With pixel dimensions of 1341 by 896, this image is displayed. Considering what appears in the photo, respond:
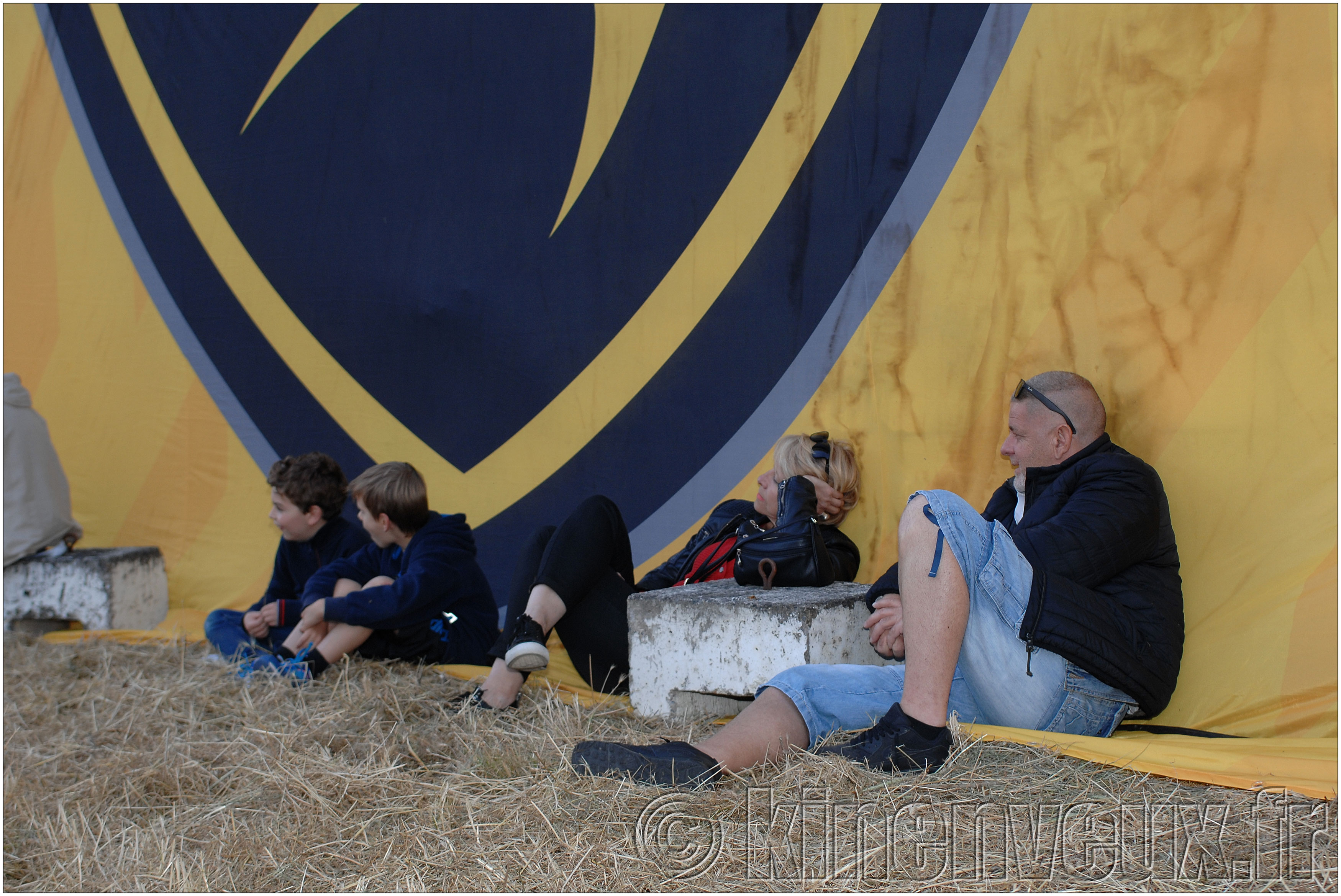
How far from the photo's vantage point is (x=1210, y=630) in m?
2.69

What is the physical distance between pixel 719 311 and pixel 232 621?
7.44 feet

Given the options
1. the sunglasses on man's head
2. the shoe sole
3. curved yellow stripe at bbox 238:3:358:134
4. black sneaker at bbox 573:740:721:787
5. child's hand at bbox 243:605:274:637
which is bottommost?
child's hand at bbox 243:605:274:637

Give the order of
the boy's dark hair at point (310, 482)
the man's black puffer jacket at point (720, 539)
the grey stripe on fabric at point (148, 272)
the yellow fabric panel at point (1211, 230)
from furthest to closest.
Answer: the grey stripe on fabric at point (148, 272)
the boy's dark hair at point (310, 482)
the man's black puffer jacket at point (720, 539)
the yellow fabric panel at point (1211, 230)

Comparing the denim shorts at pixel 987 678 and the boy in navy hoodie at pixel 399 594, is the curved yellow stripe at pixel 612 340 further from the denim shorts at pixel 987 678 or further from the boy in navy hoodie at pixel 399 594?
the denim shorts at pixel 987 678

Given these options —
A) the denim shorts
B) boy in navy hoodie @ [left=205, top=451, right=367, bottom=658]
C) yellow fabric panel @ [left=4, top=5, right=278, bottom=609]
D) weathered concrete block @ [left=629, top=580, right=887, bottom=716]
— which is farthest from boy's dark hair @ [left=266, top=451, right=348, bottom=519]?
the denim shorts

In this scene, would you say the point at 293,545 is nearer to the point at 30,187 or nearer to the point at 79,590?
the point at 79,590

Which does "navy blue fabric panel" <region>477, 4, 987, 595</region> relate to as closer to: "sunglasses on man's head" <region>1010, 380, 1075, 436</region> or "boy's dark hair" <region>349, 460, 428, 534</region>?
"boy's dark hair" <region>349, 460, 428, 534</region>

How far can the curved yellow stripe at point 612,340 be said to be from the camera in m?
3.70

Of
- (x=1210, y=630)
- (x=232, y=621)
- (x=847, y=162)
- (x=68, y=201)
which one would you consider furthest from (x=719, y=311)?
(x=68, y=201)

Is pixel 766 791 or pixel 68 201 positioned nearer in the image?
pixel 766 791

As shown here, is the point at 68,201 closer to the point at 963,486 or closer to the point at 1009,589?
the point at 963,486

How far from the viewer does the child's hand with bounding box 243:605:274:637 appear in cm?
376

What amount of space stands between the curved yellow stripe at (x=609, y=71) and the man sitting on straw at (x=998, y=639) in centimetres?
234

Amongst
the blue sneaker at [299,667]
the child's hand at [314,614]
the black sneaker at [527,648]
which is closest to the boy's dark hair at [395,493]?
the child's hand at [314,614]
